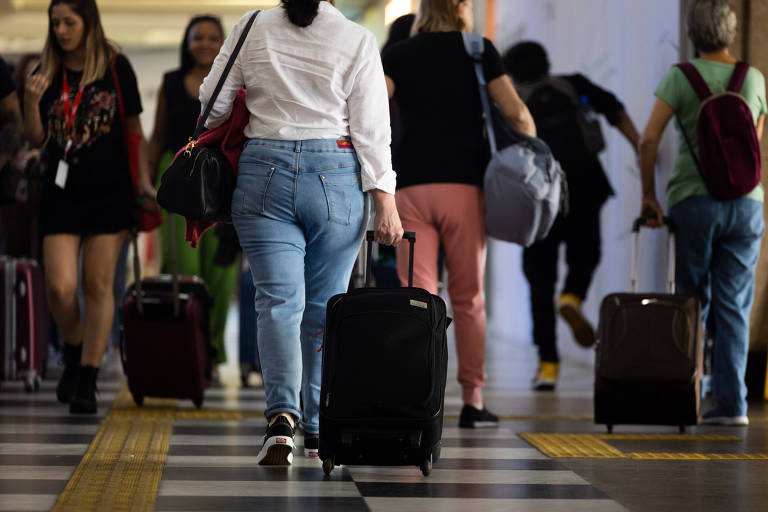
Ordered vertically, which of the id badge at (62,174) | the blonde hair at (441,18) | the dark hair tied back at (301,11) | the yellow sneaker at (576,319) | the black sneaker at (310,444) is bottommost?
the black sneaker at (310,444)

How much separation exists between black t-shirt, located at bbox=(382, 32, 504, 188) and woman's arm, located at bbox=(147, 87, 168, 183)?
1.92m

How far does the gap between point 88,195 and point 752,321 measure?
124 inches

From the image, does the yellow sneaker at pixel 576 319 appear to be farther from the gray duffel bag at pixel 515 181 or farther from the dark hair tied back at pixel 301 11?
the dark hair tied back at pixel 301 11

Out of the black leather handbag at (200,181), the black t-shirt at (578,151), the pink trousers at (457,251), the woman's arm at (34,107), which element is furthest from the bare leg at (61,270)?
the black t-shirt at (578,151)

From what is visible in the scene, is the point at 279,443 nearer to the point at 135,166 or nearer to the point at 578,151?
the point at 135,166

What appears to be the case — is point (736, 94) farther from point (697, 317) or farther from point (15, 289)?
point (15, 289)

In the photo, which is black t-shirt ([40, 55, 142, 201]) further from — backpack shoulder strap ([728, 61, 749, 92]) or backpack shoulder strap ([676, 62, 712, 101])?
backpack shoulder strap ([728, 61, 749, 92])

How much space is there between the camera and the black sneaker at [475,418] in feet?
16.2

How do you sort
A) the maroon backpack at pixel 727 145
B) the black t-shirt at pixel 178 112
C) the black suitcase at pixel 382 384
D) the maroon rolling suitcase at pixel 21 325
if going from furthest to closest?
the black t-shirt at pixel 178 112 < the maroon rolling suitcase at pixel 21 325 < the maroon backpack at pixel 727 145 < the black suitcase at pixel 382 384

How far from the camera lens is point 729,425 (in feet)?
16.8

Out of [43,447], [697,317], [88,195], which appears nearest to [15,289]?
[88,195]

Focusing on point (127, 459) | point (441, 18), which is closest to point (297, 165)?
point (127, 459)

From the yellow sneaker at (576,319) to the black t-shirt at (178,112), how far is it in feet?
6.95

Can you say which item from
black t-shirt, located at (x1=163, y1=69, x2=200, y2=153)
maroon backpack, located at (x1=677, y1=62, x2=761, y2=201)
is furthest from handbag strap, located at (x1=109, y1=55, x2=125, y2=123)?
maroon backpack, located at (x1=677, y1=62, x2=761, y2=201)
